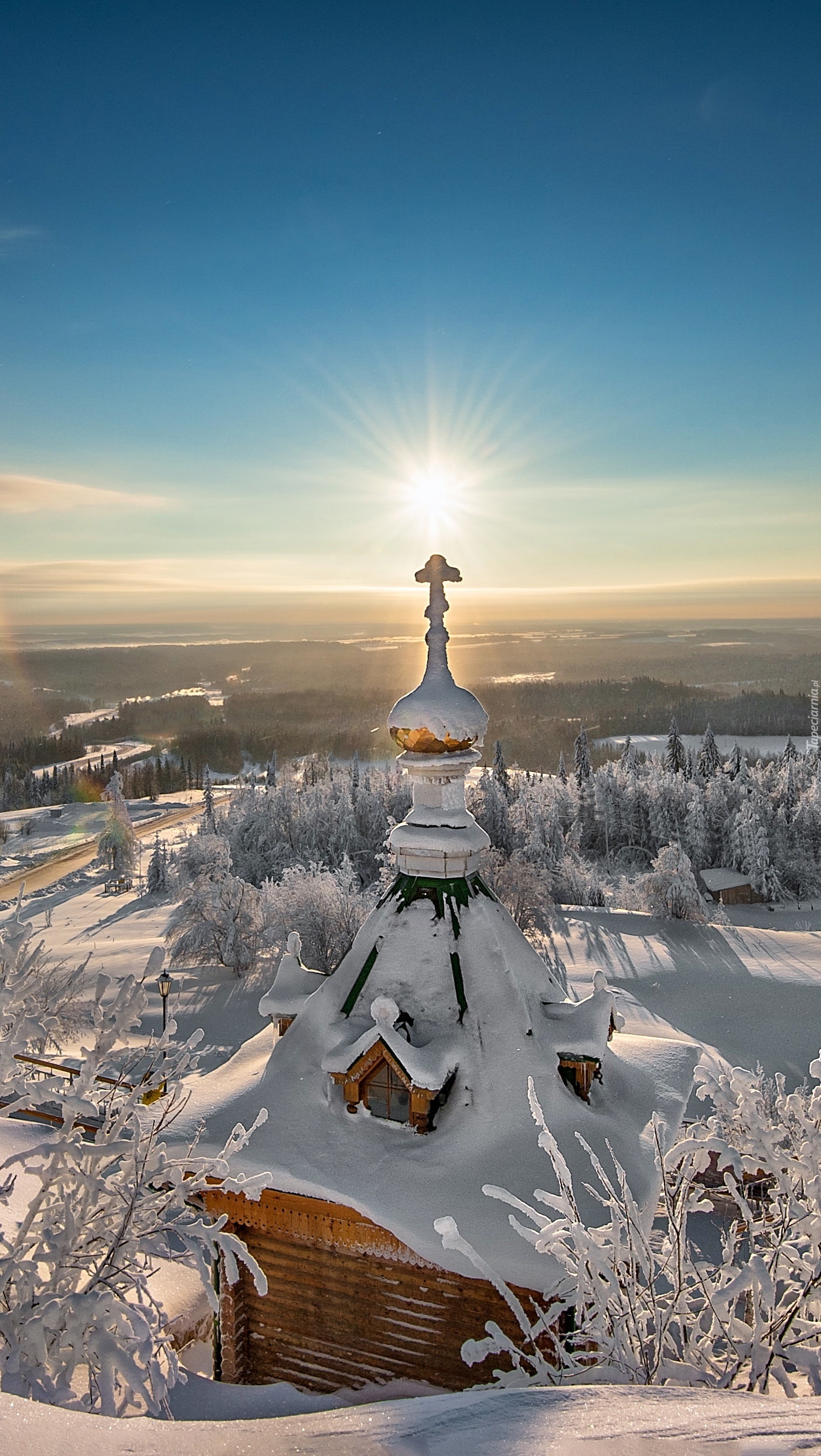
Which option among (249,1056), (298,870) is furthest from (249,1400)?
(298,870)

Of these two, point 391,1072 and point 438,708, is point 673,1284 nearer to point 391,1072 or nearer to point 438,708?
point 391,1072

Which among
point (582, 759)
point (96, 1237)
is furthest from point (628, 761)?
point (96, 1237)

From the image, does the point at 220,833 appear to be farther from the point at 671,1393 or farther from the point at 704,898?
the point at 671,1393

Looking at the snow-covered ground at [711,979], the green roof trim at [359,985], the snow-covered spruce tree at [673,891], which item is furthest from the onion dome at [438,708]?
the snow-covered spruce tree at [673,891]

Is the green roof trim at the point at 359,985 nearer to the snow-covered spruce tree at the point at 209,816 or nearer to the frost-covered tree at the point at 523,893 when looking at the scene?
the frost-covered tree at the point at 523,893

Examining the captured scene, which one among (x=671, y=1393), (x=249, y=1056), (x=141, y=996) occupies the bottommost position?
(x=249, y=1056)

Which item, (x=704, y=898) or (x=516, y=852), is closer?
(x=516, y=852)
